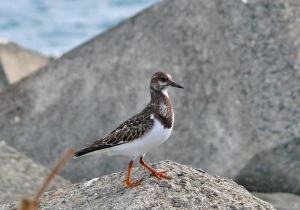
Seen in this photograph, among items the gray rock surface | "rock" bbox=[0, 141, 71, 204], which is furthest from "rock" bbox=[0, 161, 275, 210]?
the gray rock surface

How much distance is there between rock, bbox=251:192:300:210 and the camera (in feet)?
24.8

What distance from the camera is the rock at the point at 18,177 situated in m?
7.49

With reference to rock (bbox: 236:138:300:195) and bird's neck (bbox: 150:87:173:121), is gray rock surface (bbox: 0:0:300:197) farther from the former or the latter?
bird's neck (bbox: 150:87:173:121)

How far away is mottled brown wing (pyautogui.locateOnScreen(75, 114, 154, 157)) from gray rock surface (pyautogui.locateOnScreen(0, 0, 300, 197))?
2.87m

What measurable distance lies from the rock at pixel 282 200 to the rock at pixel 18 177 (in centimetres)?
240

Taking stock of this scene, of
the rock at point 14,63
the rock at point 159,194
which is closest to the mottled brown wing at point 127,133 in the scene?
the rock at point 159,194

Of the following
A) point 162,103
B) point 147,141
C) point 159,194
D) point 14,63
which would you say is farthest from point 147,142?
point 14,63

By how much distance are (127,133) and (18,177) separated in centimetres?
294

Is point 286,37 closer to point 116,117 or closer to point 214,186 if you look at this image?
point 116,117

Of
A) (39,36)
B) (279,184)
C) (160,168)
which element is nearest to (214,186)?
(160,168)

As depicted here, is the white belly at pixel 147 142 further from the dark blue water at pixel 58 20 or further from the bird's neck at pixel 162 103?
the dark blue water at pixel 58 20

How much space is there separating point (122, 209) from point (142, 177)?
70 cm

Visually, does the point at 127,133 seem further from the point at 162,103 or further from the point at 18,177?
the point at 18,177

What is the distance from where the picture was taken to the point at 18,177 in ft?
25.5
